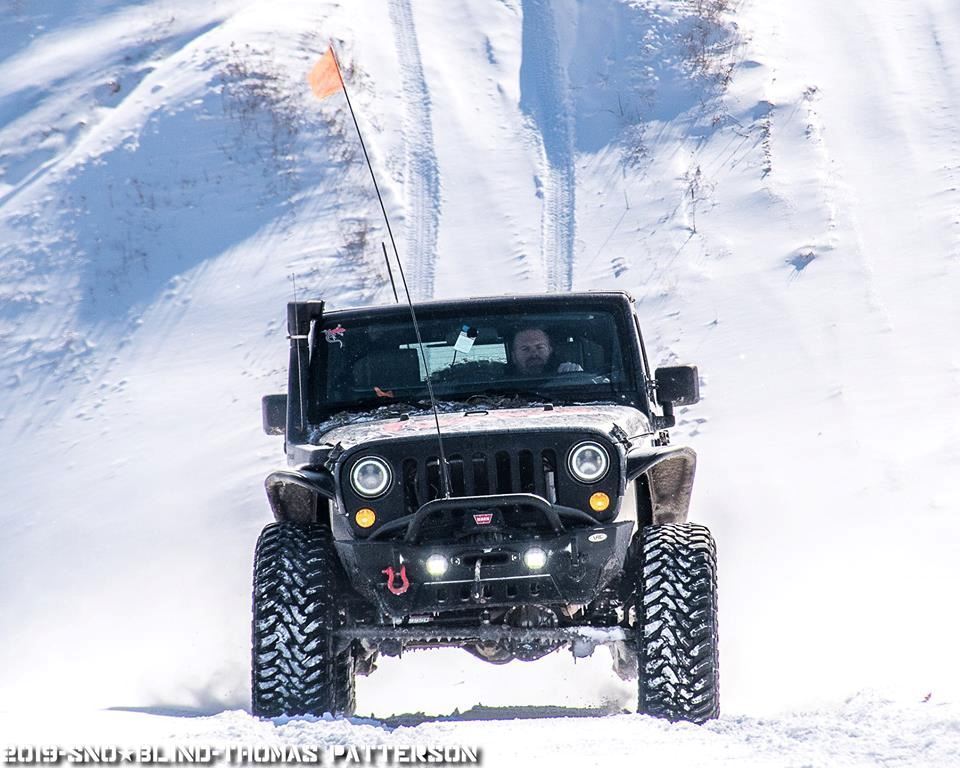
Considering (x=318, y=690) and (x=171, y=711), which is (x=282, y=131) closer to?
(x=171, y=711)

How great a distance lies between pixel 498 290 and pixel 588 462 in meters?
10.0

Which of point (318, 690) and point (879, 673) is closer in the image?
point (318, 690)

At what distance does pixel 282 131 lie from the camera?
19766mm

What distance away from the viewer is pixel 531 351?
20.4 ft

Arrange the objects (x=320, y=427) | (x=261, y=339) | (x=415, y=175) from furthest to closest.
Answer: (x=415, y=175) → (x=261, y=339) → (x=320, y=427)

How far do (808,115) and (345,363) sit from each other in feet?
45.4

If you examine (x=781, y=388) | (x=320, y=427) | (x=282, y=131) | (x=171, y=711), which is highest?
(x=282, y=131)

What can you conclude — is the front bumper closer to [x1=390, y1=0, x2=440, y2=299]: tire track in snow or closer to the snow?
the snow

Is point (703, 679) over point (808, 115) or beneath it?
beneath

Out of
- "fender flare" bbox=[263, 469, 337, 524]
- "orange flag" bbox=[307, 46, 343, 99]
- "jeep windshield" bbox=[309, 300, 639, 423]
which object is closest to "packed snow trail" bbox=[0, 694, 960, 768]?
"fender flare" bbox=[263, 469, 337, 524]

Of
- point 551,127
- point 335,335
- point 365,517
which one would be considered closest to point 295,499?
point 365,517

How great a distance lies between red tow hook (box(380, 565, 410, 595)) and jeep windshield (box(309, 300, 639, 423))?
1.17 m

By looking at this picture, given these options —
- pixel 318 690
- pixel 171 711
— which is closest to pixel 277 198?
pixel 171 711

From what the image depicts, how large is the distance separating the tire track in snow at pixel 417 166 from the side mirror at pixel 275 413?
8.49 metres
